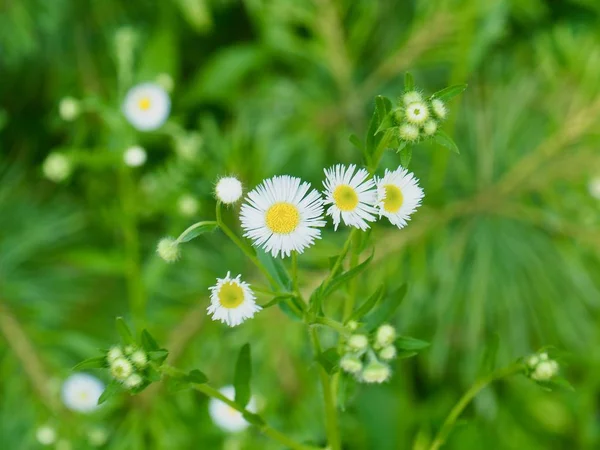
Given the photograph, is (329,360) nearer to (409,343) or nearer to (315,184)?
(409,343)

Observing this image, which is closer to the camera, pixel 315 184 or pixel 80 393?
pixel 80 393

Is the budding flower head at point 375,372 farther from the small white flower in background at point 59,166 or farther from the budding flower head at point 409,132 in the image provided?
the small white flower in background at point 59,166

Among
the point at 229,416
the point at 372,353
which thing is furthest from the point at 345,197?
the point at 229,416

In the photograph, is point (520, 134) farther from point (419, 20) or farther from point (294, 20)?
point (294, 20)

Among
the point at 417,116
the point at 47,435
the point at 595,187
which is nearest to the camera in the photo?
the point at 417,116

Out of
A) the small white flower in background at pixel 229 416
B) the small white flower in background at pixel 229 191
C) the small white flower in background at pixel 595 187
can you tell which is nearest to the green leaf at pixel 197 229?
the small white flower in background at pixel 229 191

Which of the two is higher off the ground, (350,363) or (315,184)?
(315,184)

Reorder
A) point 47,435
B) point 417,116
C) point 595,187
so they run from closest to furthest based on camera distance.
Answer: point 417,116
point 47,435
point 595,187
